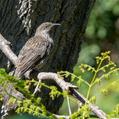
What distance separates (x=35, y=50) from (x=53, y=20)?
3.94 feet

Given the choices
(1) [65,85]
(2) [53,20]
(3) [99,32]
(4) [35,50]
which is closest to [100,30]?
(3) [99,32]

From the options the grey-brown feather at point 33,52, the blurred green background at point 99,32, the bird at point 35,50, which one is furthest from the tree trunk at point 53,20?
the blurred green background at point 99,32

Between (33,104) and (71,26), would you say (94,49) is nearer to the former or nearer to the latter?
(71,26)

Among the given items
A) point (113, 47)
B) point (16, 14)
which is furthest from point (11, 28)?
point (113, 47)

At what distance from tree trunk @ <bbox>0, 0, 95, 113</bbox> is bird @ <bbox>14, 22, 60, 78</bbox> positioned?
0.10 metres

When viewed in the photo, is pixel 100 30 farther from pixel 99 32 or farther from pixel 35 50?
pixel 35 50

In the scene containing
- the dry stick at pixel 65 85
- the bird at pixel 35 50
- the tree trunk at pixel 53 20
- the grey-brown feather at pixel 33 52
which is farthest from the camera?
the grey-brown feather at pixel 33 52

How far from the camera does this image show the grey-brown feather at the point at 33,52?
524 cm

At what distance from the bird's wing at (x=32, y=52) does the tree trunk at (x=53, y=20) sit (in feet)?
0.93

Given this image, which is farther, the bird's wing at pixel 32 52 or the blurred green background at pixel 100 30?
the blurred green background at pixel 100 30

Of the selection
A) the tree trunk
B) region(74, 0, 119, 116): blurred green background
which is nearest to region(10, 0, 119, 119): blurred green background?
region(74, 0, 119, 116): blurred green background

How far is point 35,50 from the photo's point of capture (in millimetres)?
6000

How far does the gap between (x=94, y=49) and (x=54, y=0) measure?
4199 mm

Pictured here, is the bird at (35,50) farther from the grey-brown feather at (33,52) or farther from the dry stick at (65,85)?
the dry stick at (65,85)
